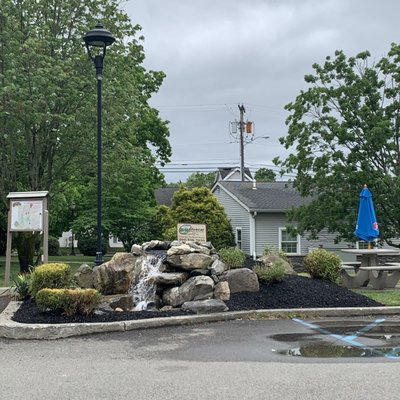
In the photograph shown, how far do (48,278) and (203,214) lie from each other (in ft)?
58.1

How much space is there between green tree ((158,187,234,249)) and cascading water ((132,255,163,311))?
15275 mm

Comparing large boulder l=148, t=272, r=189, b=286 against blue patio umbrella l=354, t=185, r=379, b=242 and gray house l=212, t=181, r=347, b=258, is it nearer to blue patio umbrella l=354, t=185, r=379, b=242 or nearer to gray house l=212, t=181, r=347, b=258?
blue patio umbrella l=354, t=185, r=379, b=242

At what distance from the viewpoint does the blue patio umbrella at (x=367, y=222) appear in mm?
14547

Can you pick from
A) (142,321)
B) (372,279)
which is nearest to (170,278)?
(142,321)

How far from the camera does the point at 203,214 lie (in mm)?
27391

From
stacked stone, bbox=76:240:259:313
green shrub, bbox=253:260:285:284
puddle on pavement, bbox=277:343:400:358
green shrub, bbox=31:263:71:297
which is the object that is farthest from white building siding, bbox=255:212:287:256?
puddle on pavement, bbox=277:343:400:358

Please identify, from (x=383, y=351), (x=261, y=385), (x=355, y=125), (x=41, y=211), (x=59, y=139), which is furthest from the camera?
(x=355, y=125)

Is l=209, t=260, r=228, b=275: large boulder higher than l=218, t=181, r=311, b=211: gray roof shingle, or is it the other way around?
l=218, t=181, r=311, b=211: gray roof shingle

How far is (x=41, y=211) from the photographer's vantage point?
42.5ft

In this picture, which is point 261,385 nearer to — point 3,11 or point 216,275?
point 216,275

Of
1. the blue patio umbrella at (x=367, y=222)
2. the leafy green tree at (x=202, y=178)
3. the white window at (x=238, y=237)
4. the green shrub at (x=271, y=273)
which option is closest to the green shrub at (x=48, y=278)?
the green shrub at (x=271, y=273)

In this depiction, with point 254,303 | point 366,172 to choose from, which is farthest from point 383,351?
point 366,172

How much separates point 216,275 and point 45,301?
3.52 m

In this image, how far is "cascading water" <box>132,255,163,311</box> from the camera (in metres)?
11.1
